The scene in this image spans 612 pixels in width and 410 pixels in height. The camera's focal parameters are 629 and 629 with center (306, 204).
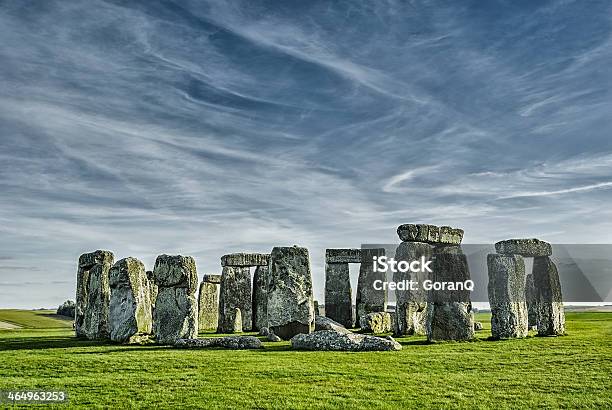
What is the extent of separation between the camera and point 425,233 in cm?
1795

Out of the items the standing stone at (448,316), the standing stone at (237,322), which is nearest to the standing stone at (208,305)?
the standing stone at (237,322)

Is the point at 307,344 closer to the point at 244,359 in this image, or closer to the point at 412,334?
the point at 244,359

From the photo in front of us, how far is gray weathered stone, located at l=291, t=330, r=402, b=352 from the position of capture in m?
13.6

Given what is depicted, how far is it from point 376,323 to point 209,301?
8383 mm

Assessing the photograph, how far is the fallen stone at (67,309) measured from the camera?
37.5 metres

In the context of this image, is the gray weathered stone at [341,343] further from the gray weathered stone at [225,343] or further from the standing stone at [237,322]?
the standing stone at [237,322]

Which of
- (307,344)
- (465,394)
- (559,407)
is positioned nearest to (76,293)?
(307,344)

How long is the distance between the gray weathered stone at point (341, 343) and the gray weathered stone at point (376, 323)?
699 centimetres

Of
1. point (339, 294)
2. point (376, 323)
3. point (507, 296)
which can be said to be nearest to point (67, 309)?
point (339, 294)

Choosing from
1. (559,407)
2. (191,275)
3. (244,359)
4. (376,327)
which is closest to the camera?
(559,407)

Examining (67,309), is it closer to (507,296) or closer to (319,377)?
(507,296)

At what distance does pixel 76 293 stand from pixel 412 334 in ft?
33.6

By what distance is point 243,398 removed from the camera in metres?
9.00

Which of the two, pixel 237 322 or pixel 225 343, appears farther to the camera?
pixel 237 322
